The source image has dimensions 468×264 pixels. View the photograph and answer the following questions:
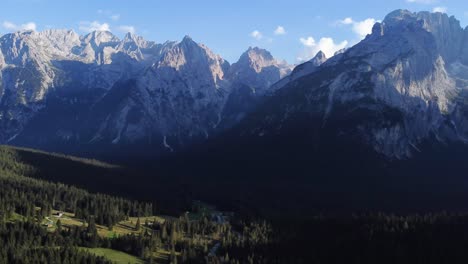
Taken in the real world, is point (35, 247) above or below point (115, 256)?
above

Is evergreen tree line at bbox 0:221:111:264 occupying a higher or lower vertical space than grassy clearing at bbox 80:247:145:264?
higher

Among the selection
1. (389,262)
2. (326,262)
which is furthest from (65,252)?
(389,262)

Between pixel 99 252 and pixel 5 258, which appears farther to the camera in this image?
pixel 99 252

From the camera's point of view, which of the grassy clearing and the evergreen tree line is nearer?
the evergreen tree line

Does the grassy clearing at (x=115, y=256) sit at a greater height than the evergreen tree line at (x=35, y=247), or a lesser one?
lesser

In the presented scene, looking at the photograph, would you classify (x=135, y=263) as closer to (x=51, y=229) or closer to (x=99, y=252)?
(x=99, y=252)

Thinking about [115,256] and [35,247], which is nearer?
[35,247]

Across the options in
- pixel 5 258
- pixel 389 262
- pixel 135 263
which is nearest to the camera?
pixel 5 258

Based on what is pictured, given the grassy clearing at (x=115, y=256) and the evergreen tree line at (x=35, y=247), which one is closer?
the evergreen tree line at (x=35, y=247)
